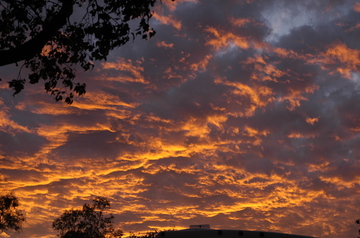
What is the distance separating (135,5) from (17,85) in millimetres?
5010

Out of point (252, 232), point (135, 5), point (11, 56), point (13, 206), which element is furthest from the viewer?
point (13, 206)

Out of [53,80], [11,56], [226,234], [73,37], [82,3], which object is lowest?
[226,234]

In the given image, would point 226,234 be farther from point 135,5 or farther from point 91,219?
point 91,219

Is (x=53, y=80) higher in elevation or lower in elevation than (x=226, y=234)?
higher

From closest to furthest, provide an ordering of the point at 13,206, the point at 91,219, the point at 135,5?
the point at 135,5 → the point at 13,206 → the point at 91,219

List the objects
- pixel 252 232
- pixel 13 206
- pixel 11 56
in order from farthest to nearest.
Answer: pixel 13 206, pixel 11 56, pixel 252 232

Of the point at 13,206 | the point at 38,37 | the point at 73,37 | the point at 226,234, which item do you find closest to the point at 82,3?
the point at 73,37

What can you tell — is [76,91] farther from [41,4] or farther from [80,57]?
[41,4]

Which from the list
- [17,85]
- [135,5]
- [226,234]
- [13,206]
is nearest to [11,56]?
[17,85]

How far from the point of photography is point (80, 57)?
1647cm

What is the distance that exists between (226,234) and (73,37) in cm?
996

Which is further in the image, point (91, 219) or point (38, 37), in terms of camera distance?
point (91, 219)

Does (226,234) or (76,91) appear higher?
(76,91)

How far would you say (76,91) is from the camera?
15.6m
